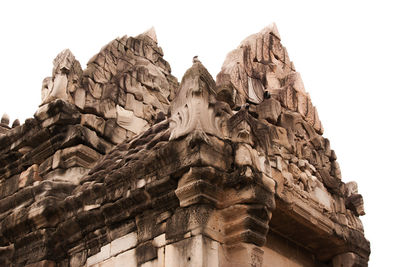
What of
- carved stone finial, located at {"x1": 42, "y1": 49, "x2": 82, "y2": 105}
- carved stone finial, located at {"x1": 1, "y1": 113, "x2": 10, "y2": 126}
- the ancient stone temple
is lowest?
the ancient stone temple

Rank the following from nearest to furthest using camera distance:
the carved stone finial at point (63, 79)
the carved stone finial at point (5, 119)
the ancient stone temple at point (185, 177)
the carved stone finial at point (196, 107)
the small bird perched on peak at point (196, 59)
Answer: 1. the ancient stone temple at point (185, 177)
2. the carved stone finial at point (196, 107)
3. the small bird perched on peak at point (196, 59)
4. the carved stone finial at point (63, 79)
5. the carved stone finial at point (5, 119)

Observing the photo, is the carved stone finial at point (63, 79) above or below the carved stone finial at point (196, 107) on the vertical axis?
above

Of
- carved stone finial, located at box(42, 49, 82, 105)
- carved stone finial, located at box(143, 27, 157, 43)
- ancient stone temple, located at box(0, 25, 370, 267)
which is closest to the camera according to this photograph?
ancient stone temple, located at box(0, 25, 370, 267)

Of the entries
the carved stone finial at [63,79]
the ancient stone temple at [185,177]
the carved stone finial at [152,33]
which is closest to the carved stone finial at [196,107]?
the ancient stone temple at [185,177]

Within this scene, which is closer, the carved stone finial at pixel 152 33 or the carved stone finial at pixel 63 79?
the carved stone finial at pixel 63 79

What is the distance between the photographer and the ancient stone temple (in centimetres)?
586

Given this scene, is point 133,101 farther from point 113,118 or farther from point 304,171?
point 304,171

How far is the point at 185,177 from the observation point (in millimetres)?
5930

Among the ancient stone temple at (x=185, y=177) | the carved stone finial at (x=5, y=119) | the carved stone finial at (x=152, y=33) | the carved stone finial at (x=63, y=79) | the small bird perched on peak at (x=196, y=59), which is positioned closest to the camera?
the ancient stone temple at (x=185, y=177)

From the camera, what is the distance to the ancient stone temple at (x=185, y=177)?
5.86m

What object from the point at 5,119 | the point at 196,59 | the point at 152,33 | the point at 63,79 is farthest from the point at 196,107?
the point at 5,119

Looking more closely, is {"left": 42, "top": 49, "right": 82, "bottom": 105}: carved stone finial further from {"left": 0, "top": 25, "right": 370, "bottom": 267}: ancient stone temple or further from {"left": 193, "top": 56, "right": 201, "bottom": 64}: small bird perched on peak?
{"left": 193, "top": 56, "right": 201, "bottom": 64}: small bird perched on peak

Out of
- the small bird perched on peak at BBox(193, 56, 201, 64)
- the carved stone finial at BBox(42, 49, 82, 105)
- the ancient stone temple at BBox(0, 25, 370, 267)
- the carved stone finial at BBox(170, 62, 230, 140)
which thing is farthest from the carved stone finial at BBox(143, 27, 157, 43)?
the carved stone finial at BBox(170, 62, 230, 140)

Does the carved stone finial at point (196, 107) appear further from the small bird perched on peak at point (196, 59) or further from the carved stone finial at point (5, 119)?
the carved stone finial at point (5, 119)
